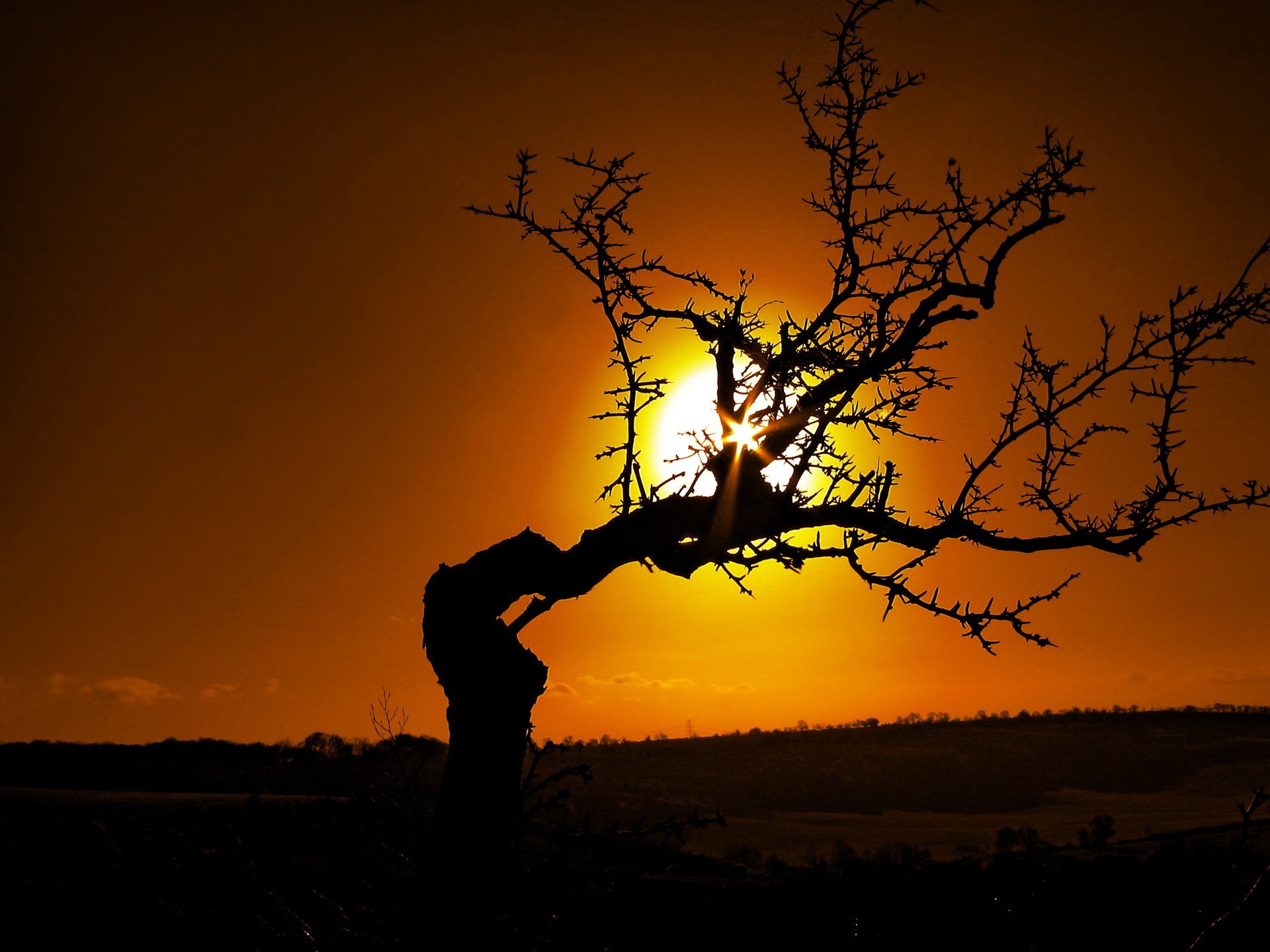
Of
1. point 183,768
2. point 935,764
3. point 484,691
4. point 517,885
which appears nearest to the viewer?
point 517,885

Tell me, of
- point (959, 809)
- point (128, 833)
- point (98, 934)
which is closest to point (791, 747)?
point (959, 809)

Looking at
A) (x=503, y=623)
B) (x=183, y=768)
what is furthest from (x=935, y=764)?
(x=503, y=623)

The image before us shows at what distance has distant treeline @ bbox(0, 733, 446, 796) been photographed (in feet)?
77.3

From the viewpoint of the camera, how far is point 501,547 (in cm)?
506

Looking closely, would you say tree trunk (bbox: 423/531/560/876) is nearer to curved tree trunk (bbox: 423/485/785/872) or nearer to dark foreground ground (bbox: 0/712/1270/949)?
curved tree trunk (bbox: 423/485/785/872)

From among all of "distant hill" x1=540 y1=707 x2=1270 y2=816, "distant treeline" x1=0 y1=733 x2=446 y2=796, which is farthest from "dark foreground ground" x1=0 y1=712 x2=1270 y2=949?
"distant hill" x1=540 y1=707 x2=1270 y2=816

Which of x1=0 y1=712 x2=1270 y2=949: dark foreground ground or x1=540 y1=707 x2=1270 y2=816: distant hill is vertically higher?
x1=0 y1=712 x2=1270 y2=949: dark foreground ground

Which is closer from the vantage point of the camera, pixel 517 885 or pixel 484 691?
pixel 517 885

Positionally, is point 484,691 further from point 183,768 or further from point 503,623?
point 183,768

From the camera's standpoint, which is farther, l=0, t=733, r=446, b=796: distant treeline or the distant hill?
the distant hill

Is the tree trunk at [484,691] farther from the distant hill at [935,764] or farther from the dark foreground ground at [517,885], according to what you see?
the distant hill at [935,764]

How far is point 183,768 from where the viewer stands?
26.2m

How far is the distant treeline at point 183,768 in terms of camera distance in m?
23.5

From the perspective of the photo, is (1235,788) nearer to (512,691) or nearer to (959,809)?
(959,809)
